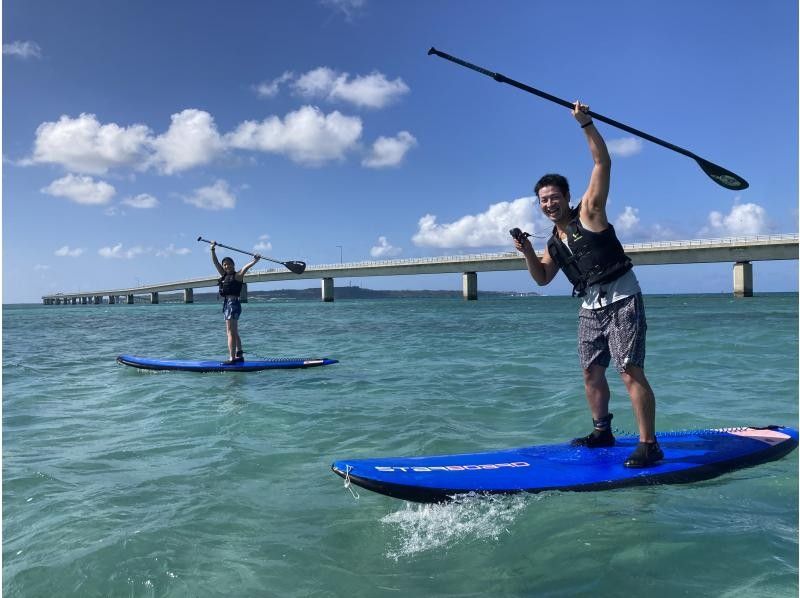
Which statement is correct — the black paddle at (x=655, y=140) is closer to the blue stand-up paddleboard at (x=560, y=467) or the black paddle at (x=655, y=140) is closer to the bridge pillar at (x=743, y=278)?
the blue stand-up paddleboard at (x=560, y=467)

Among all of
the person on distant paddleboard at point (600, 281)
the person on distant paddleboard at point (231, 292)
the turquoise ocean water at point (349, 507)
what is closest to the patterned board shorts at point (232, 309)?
the person on distant paddleboard at point (231, 292)

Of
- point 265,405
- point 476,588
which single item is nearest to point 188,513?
point 476,588

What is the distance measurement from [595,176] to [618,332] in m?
1.25

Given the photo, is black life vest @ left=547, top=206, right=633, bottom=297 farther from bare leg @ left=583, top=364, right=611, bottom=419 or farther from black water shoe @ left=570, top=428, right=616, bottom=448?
black water shoe @ left=570, top=428, right=616, bottom=448

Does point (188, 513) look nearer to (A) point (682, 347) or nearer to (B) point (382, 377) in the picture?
(B) point (382, 377)

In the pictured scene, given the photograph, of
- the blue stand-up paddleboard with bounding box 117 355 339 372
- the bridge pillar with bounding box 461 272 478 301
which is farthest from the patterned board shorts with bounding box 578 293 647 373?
the bridge pillar with bounding box 461 272 478 301

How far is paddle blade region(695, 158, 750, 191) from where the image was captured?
19.5ft

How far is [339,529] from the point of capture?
3959 mm

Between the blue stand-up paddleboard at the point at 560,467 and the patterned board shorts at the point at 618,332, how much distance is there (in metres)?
0.85

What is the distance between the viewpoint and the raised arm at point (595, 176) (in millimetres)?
4066

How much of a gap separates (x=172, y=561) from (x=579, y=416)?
208 inches

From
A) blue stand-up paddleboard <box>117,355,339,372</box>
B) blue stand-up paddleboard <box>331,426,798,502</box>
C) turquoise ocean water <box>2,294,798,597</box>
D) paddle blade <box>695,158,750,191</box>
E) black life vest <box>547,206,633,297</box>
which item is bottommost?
turquoise ocean water <box>2,294,798,597</box>

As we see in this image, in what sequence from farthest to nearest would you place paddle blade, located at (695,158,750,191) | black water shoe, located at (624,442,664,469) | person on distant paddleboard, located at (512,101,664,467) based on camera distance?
1. paddle blade, located at (695,158,750,191)
2. black water shoe, located at (624,442,664,469)
3. person on distant paddleboard, located at (512,101,664,467)

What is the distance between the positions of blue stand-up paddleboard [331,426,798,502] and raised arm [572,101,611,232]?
1968 mm
